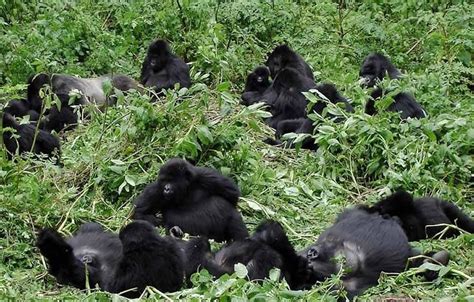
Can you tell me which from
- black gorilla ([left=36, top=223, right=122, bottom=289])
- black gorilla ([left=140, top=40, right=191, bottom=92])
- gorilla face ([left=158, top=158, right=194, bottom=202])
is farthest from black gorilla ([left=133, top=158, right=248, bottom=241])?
black gorilla ([left=140, top=40, right=191, bottom=92])

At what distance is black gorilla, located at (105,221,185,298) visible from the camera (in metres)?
5.10

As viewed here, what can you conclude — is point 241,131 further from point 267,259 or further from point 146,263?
point 146,263

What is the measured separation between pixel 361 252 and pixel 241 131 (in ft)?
6.98

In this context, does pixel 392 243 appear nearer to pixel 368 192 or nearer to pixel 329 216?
pixel 329 216

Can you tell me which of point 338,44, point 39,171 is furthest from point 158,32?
point 39,171

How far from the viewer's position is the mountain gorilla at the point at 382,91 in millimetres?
8452

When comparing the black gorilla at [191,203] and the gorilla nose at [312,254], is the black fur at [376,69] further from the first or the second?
the gorilla nose at [312,254]

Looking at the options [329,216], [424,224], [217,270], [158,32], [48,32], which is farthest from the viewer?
[158,32]

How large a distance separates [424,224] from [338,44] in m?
5.58

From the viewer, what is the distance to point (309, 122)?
28.4 feet

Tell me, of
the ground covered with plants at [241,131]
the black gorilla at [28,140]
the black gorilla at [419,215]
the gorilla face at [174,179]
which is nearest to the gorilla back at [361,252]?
the ground covered with plants at [241,131]

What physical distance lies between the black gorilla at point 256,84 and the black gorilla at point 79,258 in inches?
168

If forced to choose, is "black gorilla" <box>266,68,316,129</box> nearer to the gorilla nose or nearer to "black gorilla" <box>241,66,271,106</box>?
"black gorilla" <box>241,66,271,106</box>

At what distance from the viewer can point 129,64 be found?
11.3 meters
